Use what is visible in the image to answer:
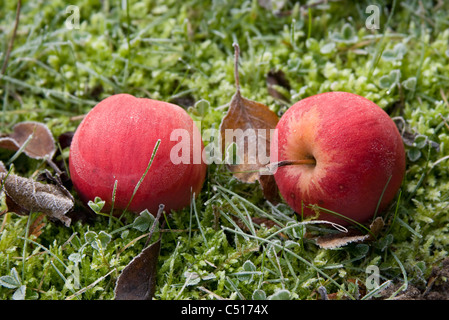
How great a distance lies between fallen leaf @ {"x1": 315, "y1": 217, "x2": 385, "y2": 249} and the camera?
185 centimetres

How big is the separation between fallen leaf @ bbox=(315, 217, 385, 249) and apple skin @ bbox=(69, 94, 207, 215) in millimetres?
632

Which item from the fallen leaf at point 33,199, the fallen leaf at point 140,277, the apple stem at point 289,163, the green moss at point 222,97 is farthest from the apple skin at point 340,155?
the fallen leaf at point 33,199

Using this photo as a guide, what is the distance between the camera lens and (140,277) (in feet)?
5.87

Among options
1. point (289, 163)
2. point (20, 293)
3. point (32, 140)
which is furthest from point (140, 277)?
point (32, 140)

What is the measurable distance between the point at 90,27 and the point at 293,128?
5.92ft

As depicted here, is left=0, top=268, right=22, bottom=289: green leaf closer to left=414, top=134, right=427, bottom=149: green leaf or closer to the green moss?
the green moss

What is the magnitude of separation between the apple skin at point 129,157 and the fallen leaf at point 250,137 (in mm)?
287

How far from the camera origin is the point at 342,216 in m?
1.85

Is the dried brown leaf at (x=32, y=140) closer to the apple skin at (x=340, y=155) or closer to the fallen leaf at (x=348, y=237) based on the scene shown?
the apple skin at (x=340, y=155)

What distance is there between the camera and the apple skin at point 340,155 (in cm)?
175

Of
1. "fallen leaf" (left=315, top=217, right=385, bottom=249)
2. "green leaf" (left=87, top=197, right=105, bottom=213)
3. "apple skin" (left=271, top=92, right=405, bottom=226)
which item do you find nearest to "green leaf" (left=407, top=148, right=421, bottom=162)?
"apple skin" (left=271, top=92, right=405, bottom=226)

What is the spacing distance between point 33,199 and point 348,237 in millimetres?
1393
